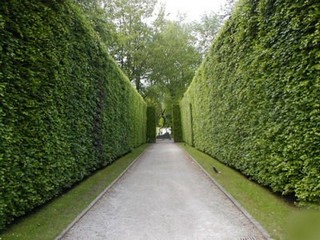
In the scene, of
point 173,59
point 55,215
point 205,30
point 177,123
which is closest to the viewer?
point 55,215

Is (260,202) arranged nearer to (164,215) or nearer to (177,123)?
(164,215)

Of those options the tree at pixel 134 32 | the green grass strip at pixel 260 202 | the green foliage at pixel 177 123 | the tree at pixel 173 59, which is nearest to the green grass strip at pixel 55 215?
the green grass strip at pixel 260 202

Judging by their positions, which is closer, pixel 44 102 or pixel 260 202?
pixel 44 102

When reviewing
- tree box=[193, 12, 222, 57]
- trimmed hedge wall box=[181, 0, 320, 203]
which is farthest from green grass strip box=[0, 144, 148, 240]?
tree box=[193, 12, 222, 57]

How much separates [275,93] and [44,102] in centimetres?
463

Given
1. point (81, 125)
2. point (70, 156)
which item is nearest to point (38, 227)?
point (70, 156)

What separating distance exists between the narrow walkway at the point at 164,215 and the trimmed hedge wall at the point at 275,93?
1218 mm

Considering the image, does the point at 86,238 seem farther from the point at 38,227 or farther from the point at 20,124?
the point at 20,124

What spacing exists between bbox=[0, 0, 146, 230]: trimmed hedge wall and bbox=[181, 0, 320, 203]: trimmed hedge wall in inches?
175

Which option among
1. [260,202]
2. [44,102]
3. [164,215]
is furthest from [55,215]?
[260,202]

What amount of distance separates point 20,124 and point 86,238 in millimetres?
2176

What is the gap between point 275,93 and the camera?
20.0 feet

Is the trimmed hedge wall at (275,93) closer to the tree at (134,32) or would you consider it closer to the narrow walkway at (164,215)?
the narrow walkway at (164,215)

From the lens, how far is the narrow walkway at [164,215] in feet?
15.5
